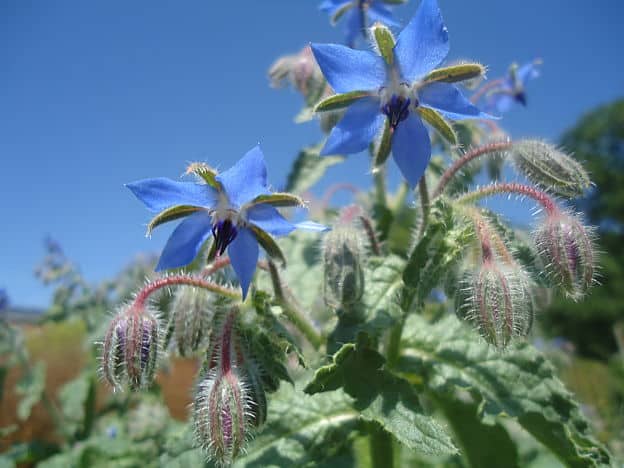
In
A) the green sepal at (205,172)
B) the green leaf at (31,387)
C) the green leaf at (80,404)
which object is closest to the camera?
the green sepal at (205,172)

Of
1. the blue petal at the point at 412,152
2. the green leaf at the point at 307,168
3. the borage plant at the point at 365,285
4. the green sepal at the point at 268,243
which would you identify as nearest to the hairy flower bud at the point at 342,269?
the borage plant at the point at 365,285

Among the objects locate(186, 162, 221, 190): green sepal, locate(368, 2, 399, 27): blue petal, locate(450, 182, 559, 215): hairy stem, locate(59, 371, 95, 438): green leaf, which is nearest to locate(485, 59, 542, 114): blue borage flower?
locate(368, 2, 399, 27): blue petal

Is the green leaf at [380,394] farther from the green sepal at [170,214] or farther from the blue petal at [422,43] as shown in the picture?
the blue petal at [422,43]

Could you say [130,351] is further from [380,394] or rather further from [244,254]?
[380,394]

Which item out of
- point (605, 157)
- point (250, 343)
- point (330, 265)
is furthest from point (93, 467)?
point (605, 157)

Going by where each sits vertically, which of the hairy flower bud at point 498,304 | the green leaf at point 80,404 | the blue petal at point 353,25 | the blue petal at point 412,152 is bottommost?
A: the green leaf at point 80,404

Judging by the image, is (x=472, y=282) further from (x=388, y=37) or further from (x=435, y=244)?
(x=388, y=37)
